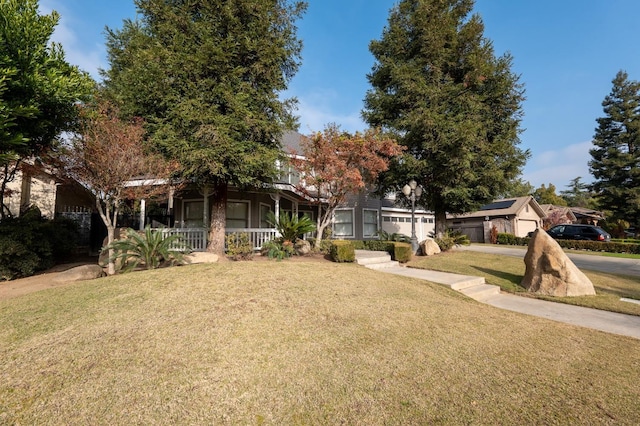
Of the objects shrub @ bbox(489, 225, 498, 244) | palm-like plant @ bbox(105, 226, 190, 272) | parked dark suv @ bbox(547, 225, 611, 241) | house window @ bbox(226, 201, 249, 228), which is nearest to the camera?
palm-like plant @ bbox(105, 226, 190, 272)

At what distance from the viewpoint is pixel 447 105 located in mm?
14273

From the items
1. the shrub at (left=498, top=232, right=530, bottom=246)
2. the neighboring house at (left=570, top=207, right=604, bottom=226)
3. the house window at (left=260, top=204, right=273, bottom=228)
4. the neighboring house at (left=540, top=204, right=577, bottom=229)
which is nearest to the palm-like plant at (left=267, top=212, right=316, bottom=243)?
the house window at (left=260, top=204, right=273, bottom=228)

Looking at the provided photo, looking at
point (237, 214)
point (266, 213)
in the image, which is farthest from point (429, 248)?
point (237, 214)

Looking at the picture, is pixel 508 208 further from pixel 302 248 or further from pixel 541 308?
pixel 302 248

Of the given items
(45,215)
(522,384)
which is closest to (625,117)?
(522,384)

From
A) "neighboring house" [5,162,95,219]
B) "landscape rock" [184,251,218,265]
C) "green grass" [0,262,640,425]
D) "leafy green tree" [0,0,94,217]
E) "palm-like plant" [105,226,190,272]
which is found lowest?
"green grass" [0,262,640,425]

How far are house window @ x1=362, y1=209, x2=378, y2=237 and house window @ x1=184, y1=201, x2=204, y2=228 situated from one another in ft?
32.0

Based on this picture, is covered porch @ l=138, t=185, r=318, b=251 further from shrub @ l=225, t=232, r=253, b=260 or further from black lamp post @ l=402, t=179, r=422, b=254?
black lamp post @ l=402, t=179, r=422, b=254

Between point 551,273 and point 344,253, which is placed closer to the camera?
point 551,273

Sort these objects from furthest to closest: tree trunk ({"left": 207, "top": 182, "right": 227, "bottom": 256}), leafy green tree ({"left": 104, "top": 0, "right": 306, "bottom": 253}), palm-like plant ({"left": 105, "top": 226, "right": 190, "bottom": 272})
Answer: tree trunk ({"left": 207, "top": 182, "right": 227, "bottom": 256}) → leafy green tree ({"left": 104, "top": 0, "right": 306, "bottom": 253}) → palm-like plant ({"left": 105, "top": 226, "right": 190, "bottom": 272})

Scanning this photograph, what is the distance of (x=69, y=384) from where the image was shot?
2.69m

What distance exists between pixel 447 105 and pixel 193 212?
541 inches

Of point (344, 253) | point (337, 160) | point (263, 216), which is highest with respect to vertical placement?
point (337, 160)

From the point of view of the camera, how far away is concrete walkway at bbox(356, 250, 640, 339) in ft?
17.4
